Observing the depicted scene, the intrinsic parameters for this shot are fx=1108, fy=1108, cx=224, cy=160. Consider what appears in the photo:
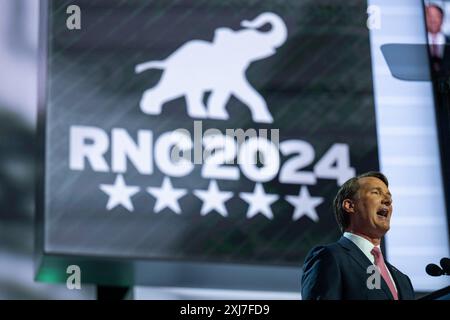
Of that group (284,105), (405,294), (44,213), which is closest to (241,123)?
(284,105)

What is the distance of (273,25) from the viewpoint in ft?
17.9

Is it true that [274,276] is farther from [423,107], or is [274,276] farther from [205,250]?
[423,107]

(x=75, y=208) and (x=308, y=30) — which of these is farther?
(x=308, y=30)

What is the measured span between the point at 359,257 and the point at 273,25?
7.58 ft

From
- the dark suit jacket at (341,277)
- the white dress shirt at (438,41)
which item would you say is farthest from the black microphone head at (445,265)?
the white dress shirt at (438,41)

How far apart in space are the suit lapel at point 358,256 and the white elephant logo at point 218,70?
184cm

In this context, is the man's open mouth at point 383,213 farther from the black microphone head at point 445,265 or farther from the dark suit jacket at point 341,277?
the black microphone head at point 445,265

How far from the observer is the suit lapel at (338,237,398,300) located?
3318 mm

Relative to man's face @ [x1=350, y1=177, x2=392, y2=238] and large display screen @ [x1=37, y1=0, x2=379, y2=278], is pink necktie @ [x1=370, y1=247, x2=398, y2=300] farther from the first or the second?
large display screen @ [x1=37, y1=0, x2=379, y2=278]

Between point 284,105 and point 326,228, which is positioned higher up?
point 284,105

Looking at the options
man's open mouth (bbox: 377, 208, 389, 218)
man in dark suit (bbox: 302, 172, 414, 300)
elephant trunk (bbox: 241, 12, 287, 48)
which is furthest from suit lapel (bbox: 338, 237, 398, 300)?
elephant trunk (bbox: 241, 12, 287, 48)

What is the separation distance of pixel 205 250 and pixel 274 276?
344 millimetres

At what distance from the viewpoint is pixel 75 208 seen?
15.8ft

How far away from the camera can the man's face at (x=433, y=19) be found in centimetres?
548
